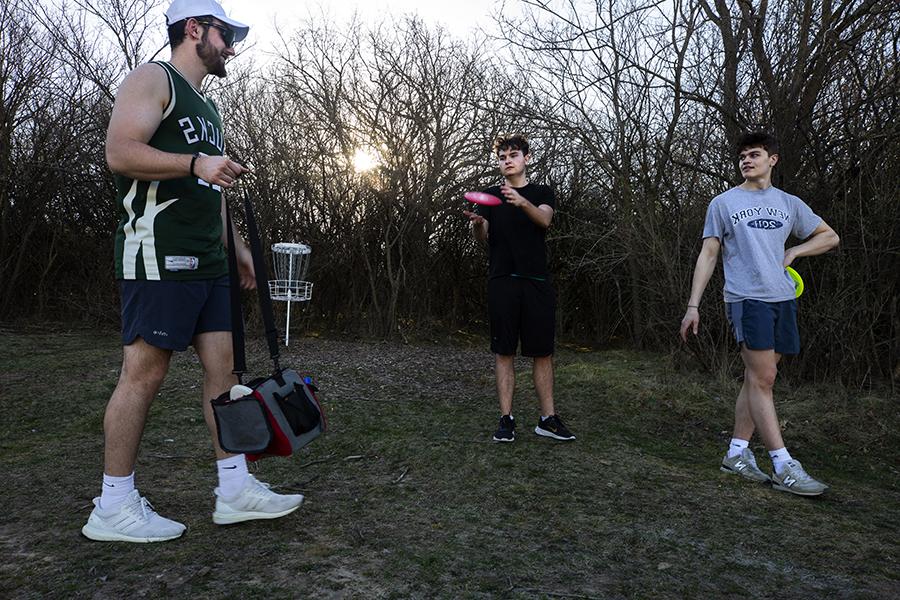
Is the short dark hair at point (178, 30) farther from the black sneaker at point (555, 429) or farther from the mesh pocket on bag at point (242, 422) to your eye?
the black sneaker at point (555, 429)

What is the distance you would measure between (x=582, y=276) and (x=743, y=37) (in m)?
4.89

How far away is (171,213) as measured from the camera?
231 centimetres

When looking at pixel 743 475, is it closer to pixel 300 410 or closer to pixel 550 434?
pixel 550 434

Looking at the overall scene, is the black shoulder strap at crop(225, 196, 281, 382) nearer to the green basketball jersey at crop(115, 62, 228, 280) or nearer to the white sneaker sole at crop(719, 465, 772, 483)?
the green basketball jersey at crop(115, 62, 228, 280)

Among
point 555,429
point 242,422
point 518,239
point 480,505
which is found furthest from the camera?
point 555,429

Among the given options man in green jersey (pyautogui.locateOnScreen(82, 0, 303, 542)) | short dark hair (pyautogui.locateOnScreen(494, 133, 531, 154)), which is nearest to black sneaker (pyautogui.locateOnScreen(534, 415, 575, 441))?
short dark hair (pyautogui.locateOnScreen(494, 133, 531, 154))

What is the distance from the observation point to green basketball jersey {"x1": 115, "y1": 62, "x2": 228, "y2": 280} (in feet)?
7.50

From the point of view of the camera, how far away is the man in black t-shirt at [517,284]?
3.82 metres

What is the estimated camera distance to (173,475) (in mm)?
3193

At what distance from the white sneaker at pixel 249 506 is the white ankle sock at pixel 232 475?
0.07ft

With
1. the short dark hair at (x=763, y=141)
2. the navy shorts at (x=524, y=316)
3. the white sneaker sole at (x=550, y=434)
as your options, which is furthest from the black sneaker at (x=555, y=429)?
the short dark hair at (x=763, y=141)

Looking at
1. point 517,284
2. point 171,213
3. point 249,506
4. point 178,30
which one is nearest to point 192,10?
point 178,30

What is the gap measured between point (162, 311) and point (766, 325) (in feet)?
8.50

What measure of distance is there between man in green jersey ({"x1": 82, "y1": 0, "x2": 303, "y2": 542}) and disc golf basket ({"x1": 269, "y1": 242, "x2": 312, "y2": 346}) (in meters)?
6.11
